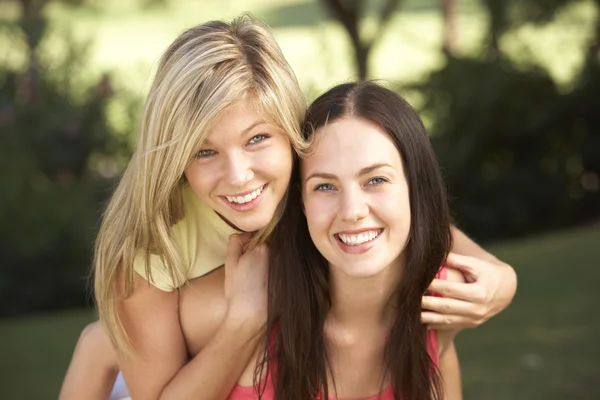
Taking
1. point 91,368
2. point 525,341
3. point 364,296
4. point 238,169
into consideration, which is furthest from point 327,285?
point 525,341

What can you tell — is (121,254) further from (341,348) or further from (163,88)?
(341,348)

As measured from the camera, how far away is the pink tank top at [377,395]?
3068 mm

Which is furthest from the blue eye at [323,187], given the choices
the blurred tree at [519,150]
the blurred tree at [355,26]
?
the blurred tree at [355,26]

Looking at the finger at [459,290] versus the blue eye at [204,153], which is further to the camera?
the finger at [459,290]

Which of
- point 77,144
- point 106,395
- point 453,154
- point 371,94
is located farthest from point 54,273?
point 371,94

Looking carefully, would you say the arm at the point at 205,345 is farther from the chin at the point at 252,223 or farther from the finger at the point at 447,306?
the finger at the point at 447,306

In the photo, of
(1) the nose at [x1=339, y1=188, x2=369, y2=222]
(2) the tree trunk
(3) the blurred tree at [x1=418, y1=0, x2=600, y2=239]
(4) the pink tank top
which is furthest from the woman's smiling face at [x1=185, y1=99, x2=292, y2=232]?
(2) the tree trunk

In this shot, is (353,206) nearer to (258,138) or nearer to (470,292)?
(258,138)

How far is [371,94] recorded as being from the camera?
2918mm

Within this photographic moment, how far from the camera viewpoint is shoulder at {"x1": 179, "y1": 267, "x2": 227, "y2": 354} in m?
3.15

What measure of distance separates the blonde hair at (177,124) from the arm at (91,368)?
0.41 metres

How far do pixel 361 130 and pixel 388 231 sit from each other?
29 cm

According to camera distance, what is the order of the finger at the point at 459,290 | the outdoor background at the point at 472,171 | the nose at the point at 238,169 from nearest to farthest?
1. the nose at the point at 238,169
2. the finger at the point at 459,290
3. the outdoor background at the point at 472,171

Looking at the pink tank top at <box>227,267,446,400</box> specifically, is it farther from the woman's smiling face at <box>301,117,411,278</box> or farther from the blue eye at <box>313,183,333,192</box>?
the blue eye at <box>313,183,333,192</box>
